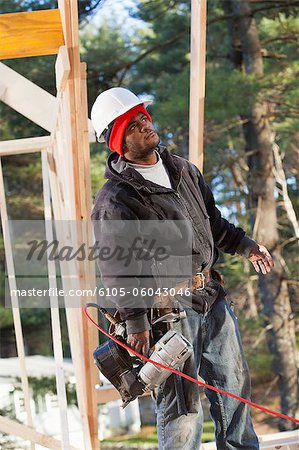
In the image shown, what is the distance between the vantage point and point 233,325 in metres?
2.50

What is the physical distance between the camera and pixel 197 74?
2.94m

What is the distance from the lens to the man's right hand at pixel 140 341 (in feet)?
7.31

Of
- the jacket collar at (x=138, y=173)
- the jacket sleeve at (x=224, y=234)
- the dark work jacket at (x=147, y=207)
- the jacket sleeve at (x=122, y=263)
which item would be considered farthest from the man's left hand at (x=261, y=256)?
the jacket sleeve at (x=122, y=263)

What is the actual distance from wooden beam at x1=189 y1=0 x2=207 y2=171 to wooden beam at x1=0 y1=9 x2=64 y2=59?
1.91ft

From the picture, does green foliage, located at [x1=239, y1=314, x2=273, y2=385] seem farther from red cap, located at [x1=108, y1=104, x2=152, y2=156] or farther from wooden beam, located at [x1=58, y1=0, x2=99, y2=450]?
red cap, located at [x1=108, y1=104, x2=152, y2=156]

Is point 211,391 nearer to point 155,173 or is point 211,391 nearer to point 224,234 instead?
point 224,234

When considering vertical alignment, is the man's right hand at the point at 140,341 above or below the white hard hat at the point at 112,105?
below

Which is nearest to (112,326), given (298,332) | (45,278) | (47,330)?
(45,278)

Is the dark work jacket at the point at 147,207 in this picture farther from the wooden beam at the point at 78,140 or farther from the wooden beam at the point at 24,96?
the wooden beam at the point at 24,96

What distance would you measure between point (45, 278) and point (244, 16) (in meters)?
4.58

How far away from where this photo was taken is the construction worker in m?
2.25

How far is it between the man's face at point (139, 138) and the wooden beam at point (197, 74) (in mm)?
629

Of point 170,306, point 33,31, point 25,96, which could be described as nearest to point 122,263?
point 170,306

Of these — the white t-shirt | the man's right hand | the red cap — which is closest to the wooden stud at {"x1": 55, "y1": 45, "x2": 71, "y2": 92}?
the red cap
